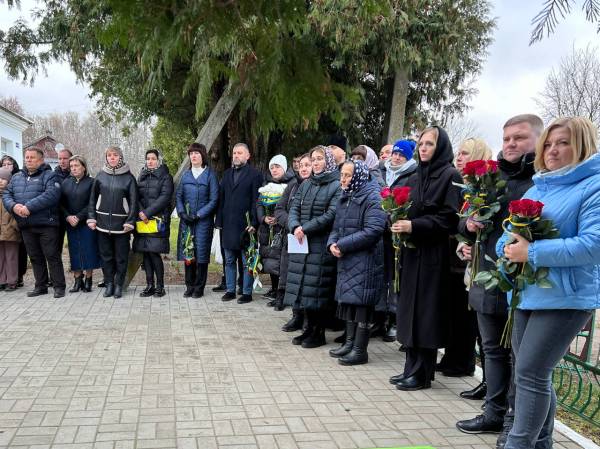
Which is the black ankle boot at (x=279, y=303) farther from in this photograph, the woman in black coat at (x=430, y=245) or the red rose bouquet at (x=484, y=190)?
the red rose bouquet at (x=484, y=190)

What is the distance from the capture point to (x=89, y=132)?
64188 mm

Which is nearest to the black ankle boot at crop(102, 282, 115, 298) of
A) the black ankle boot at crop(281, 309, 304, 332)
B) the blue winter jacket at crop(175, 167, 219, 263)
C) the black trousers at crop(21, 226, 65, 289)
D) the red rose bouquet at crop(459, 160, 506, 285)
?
the black trousers at crop(21, 226, 65, 289)

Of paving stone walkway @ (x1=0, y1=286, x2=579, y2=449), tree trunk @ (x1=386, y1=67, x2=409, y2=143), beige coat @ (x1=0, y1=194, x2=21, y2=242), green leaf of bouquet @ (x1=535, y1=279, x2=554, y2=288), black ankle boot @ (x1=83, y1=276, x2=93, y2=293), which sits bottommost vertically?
paving stone walkway @ (x1=0, y1=286, x2=579, y2=449)

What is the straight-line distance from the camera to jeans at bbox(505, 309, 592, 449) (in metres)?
2.80

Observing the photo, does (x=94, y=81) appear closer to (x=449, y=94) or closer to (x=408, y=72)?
(x=408, y=72)

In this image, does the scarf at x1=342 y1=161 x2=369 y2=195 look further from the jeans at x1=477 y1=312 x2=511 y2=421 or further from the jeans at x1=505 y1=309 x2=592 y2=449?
the jeans at x1=505 y1=309 x2=592 y2=449

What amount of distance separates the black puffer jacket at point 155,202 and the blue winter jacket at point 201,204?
0.19 meters

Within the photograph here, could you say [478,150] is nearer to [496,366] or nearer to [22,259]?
[496,366]

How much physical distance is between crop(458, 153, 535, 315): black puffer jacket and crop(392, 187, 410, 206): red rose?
77 centimetres

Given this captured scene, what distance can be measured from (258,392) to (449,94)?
344 inches

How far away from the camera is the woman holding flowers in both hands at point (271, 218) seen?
23.2 feet

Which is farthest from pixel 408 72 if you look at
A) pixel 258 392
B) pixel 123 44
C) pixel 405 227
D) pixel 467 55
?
pixel 123 44

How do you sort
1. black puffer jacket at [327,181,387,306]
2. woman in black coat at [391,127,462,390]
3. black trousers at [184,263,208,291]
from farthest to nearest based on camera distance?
black trousers at [184,263,208,291] → black puffer jacket at [327,181,387,306] → woman in black coat at [391,127,462,390]

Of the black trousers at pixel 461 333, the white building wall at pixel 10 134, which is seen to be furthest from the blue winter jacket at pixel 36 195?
the white building wall at pixel 10 134
